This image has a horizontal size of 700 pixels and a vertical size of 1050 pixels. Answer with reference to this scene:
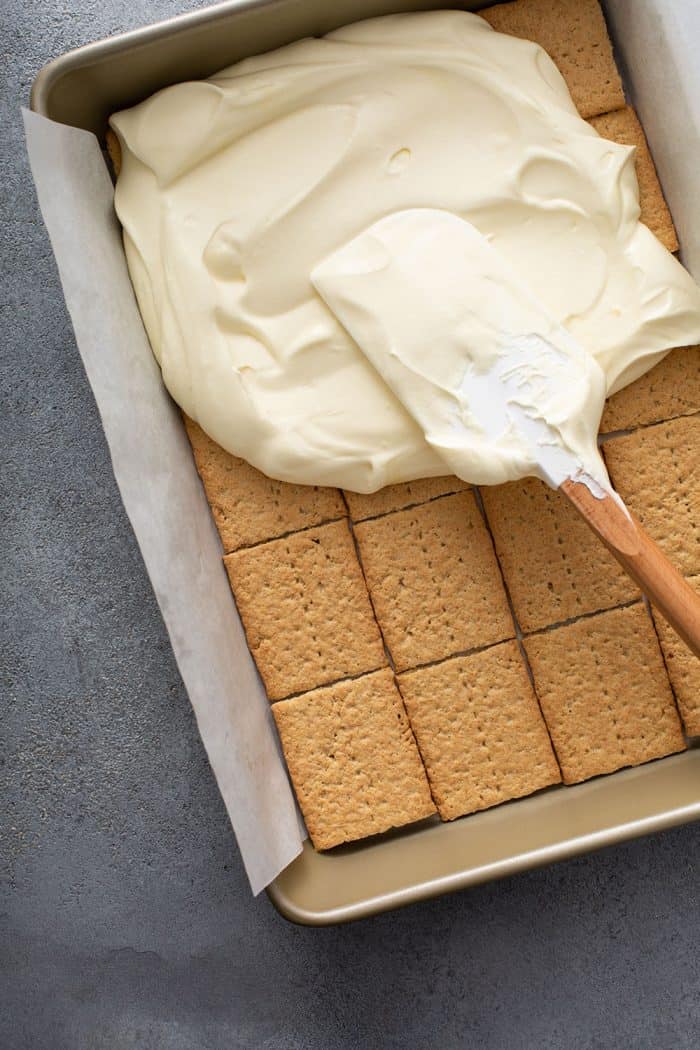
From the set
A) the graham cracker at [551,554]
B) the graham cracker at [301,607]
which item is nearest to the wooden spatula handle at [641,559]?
the graham cracker at [551,554]

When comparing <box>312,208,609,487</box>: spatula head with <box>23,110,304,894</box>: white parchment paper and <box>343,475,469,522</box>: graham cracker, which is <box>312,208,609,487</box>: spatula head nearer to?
<box>343,475,469,522</box>: graham cracker

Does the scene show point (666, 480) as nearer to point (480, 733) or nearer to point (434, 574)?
point (434, 574)

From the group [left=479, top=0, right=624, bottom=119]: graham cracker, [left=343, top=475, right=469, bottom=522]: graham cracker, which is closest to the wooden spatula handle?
[left=343, top=475, right=469, bottom=522]: graham cracker

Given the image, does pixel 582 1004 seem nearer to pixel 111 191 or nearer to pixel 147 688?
pixel 147 688

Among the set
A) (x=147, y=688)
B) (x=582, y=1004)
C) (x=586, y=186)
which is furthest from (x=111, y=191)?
(x=582, y=1004)

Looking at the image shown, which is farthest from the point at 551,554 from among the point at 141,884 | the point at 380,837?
the point at 141,884
